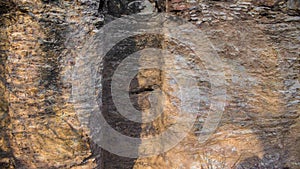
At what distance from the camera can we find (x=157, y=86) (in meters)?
2.01

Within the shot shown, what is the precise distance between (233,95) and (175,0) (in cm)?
77

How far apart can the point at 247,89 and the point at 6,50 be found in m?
1.54

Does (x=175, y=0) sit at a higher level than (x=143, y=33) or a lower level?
higher

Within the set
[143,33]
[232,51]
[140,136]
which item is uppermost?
[143,33]

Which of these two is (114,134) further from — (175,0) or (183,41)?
(175,0)

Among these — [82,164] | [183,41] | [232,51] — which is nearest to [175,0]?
[183,41]

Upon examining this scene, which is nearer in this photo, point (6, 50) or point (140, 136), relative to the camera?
point (6, 50)

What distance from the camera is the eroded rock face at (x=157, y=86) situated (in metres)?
1.49

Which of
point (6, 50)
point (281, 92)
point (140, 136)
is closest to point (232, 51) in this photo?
point (281, 92)

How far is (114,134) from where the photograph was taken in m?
1.99

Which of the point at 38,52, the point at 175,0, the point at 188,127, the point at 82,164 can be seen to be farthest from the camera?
the point at 188,127

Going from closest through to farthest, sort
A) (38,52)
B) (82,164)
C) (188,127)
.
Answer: (38,52), (82,164), (188,127)

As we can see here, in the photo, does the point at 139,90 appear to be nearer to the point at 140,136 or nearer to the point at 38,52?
the point at 140,136

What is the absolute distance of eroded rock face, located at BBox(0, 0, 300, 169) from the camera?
149cm
